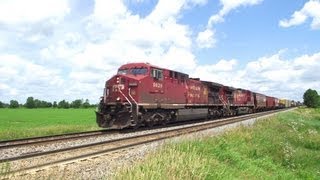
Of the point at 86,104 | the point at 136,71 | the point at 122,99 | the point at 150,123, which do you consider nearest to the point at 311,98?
the point at 86,104

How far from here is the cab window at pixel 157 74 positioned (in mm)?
25420

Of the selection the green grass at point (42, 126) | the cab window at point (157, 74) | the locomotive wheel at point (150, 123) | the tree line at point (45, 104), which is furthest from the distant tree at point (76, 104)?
the locomotive wheel at point (150, 123)

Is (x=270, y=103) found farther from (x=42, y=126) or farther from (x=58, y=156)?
(x=58, y=156)

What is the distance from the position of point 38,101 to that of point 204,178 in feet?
441

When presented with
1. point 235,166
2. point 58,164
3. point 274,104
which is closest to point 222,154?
point 235,166

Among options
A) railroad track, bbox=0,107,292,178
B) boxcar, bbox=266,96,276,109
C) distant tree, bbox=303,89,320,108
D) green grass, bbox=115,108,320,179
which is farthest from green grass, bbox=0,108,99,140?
distant tree, bbox=303,89,320,108

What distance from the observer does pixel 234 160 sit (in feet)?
43.3

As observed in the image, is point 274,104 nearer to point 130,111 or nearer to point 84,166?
point 130,111

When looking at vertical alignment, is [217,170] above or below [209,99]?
below

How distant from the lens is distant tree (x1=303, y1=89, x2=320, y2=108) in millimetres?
148125

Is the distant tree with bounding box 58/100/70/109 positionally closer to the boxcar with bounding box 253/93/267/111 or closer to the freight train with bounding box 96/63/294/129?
the boxcar with bounding box 253/93/267/111

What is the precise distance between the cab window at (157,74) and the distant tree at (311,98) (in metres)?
130

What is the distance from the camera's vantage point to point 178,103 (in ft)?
95.7

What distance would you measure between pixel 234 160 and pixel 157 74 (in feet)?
43.8
